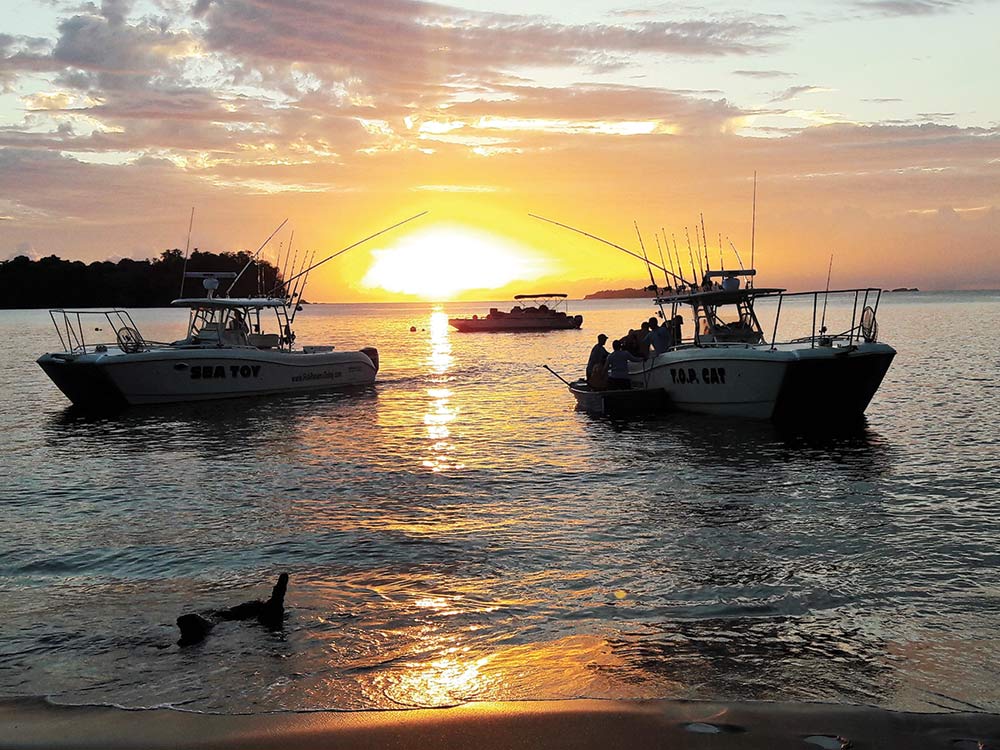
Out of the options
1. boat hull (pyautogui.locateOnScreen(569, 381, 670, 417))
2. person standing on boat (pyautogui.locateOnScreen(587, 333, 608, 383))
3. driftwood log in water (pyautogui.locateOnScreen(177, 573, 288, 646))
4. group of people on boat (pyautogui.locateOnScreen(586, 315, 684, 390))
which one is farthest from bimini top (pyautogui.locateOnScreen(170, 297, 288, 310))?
driftwood log in water (pyautogui.locateOnScreen(177, 573, 288, 646))

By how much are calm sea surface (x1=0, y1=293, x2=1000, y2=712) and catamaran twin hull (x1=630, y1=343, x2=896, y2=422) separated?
596 mm

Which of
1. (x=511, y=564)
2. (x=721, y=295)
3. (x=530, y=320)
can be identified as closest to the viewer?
(x=511, y=564)

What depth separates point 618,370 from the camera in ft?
84.1

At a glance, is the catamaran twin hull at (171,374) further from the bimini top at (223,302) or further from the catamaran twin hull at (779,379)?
the catamaran twin hull at (779,379)

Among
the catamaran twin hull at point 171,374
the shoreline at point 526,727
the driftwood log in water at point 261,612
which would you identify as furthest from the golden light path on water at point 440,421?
the shoreline at point 526,727

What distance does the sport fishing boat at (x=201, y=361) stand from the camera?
27062 millimetres

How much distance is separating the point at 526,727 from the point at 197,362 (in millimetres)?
24396

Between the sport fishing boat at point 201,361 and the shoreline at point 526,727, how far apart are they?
21757 millimetres

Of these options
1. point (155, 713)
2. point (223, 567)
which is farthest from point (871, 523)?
point (155, 713)

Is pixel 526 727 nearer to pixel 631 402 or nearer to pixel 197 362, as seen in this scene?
pixel 631 402

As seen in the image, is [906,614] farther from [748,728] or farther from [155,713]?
[155,713]

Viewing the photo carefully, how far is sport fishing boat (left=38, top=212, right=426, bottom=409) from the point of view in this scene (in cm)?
2706

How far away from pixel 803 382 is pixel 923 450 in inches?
125

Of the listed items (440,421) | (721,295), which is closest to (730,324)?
(721,295)
